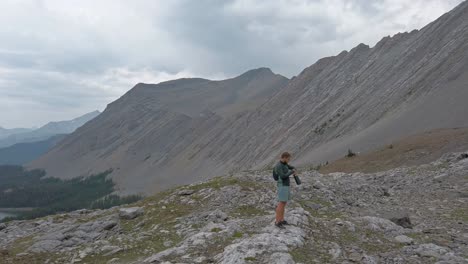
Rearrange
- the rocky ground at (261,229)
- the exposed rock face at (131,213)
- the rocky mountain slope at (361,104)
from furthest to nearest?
the rocky mountain slope at (361,104), the exposed rock face at (131,213), the rocky ground at (261,229)

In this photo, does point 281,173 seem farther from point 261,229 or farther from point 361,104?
point 361,104

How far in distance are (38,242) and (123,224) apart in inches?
141

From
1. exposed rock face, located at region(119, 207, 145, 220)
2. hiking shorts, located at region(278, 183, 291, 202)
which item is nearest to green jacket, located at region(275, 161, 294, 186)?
hiking shorts, located at region(278, 183, 291, 202)

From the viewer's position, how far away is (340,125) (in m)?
82.5

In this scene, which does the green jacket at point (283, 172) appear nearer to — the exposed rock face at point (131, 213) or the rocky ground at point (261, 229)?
the rocky ground at point (261, 229)

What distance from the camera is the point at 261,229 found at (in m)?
14.2

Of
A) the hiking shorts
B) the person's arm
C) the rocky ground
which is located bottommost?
the rocky ground

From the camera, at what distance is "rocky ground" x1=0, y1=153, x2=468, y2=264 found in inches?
482

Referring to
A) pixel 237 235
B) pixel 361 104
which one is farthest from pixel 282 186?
pixel 361 104

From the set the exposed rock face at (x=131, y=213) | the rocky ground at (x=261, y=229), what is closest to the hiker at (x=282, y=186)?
the rocky ground at (x=261, y=229)

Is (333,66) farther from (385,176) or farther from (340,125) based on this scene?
(385,176)

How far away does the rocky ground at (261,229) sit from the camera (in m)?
12.2

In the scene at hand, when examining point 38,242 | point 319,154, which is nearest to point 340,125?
point 319,154

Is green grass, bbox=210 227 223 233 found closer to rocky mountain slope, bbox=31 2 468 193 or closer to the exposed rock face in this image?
the exposed rock face
